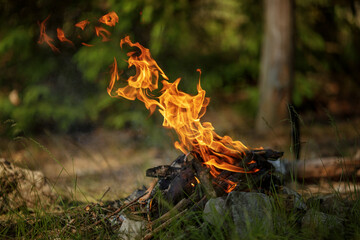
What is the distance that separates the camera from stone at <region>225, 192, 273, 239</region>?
2498 millimetres

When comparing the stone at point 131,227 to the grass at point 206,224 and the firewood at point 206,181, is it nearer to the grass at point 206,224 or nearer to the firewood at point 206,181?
the grass at point 206,224

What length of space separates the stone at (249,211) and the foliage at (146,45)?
4964 mm

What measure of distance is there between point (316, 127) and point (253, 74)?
1639mm

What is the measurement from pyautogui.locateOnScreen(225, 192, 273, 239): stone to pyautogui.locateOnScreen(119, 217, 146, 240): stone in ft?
2.01

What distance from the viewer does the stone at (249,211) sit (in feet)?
8.20

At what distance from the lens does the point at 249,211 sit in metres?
2.66

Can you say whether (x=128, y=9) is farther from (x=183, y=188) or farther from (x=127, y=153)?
(x=183, y=188)

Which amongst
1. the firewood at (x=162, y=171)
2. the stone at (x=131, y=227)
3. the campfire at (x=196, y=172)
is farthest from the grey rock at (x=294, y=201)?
the stone at (x=131, y=227)

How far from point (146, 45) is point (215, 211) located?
229 inches

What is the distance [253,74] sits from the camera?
8453 mm

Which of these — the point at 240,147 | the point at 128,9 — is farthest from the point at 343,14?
the point at 240,147

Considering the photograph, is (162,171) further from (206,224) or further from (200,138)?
(206,224)

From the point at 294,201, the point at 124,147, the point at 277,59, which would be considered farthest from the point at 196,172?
the point at 277,59

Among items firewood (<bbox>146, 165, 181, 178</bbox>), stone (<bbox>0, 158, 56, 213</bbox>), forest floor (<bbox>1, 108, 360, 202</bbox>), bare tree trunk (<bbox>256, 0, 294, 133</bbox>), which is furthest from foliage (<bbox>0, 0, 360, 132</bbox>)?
firewood (<bbox>146, 165, 181, 178</bbox>)
